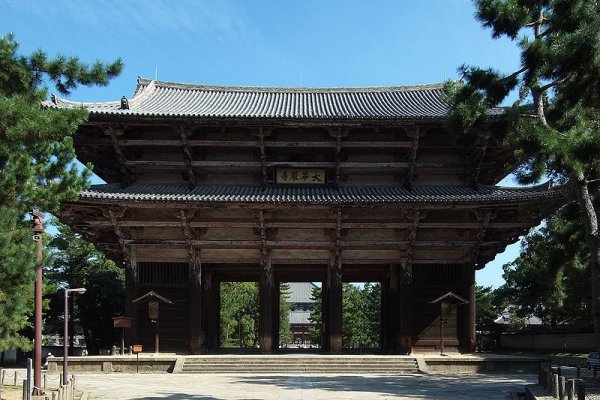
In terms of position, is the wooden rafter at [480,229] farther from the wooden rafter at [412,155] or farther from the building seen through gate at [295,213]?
the wooden rafter at [412,155]

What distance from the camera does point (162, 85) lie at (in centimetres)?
3284

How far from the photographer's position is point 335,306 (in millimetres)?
25609

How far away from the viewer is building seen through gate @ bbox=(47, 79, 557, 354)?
2477 cm

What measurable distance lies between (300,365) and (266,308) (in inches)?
121

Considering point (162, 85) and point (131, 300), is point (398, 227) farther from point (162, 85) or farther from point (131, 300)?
point (162, 85)

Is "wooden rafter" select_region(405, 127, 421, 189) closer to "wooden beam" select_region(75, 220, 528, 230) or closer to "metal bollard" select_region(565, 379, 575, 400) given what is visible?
"wooden beam" select_region(75, 220, 528, 230)

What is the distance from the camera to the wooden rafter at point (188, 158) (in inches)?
975

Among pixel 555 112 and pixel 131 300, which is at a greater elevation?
pixel 555 112

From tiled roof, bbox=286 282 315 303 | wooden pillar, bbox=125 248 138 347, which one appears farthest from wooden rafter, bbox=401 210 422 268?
tiled roof, bbox=286 282 315 303

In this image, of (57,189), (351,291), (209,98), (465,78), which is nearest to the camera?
(57,189)

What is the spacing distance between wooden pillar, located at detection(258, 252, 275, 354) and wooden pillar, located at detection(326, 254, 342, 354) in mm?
2435

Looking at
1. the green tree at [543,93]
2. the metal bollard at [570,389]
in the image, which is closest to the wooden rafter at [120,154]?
the green tree at [543,93]

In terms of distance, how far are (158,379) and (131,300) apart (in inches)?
203

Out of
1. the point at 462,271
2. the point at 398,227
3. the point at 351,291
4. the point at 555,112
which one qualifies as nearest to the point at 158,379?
the point at 398,227
